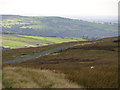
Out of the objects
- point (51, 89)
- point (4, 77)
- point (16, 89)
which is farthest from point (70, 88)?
point (4, 77)

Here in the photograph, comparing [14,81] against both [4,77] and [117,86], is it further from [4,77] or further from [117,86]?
[117,86]

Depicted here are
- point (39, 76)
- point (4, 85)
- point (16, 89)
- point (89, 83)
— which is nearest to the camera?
point (16, 89)

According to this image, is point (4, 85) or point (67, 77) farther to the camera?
point (67, 77)

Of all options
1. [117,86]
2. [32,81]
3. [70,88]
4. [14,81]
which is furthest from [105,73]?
[14,81]

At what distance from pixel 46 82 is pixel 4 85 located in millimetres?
2318

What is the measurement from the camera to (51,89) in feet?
34.9

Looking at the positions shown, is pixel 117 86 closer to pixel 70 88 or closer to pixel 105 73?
pixel 105 73

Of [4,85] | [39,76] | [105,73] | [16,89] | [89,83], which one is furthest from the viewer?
[105,73]

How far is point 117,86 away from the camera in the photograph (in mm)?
12000

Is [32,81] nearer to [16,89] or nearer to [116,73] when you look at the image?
[16,89]

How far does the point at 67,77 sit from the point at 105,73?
271 centimetres

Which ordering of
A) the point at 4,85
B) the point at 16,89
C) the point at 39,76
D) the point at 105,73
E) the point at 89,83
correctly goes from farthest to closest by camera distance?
the point at 105,73
the point at 39,76
the point at 89,83
the point at 4,85
the point at 16,89

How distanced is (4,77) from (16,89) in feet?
9.24

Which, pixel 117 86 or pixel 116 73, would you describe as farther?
pixel 116 73
